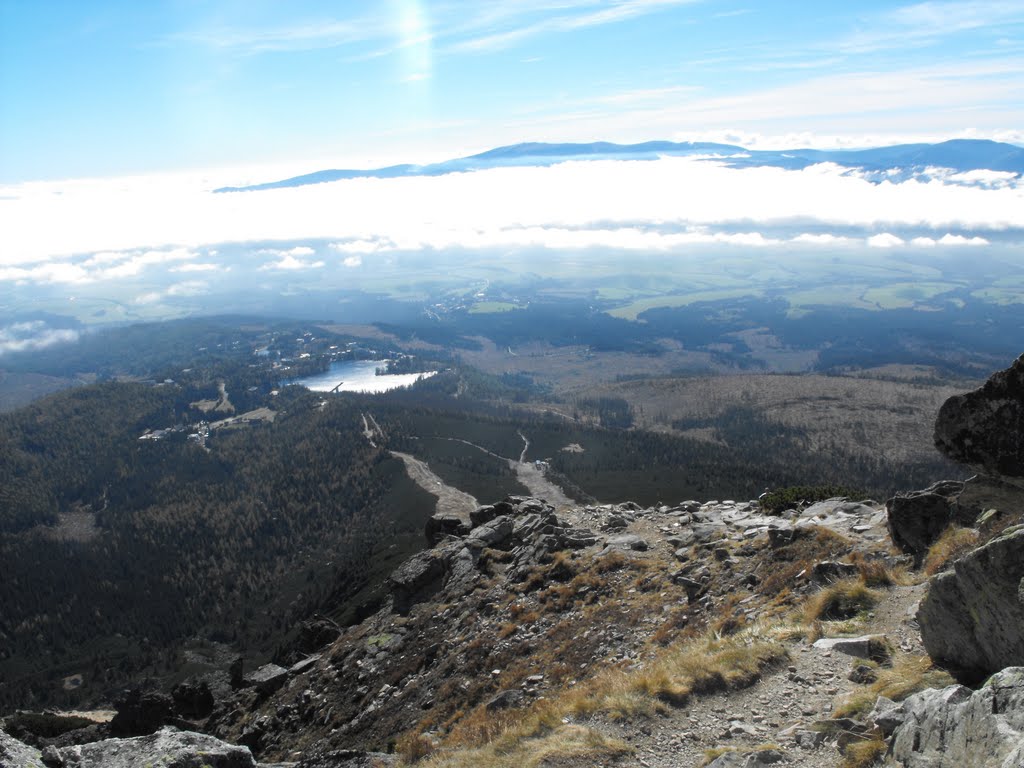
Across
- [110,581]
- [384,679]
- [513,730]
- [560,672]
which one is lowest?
[110,581]

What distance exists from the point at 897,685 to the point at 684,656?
260 inches

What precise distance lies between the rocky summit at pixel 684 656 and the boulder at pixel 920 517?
95mm

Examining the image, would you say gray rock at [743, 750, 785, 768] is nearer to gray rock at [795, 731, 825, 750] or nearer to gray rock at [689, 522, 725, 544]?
gray rock at [795, 731, 825, 750]

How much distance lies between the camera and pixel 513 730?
59.9ft

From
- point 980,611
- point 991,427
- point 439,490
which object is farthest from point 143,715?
point 439,490

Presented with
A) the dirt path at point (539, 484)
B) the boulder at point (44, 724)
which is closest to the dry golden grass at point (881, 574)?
the boulder at point (44, 724)

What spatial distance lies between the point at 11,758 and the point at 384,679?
17470mm

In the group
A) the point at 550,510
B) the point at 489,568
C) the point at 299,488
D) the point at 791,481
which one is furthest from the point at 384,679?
the point at 299,488

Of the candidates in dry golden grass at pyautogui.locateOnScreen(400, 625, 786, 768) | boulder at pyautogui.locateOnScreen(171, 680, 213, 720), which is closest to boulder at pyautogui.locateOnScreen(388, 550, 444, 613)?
boulder at pyautogui.locateOnScreen(171, 680, 213, 720)

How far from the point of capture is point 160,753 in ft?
63.8

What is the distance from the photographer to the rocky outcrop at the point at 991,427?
61.4 feet

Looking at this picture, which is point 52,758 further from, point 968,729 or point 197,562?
point 197,562

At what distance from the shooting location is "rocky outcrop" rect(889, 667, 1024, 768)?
904 centimetres

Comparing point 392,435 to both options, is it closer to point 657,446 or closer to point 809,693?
point 657,446
